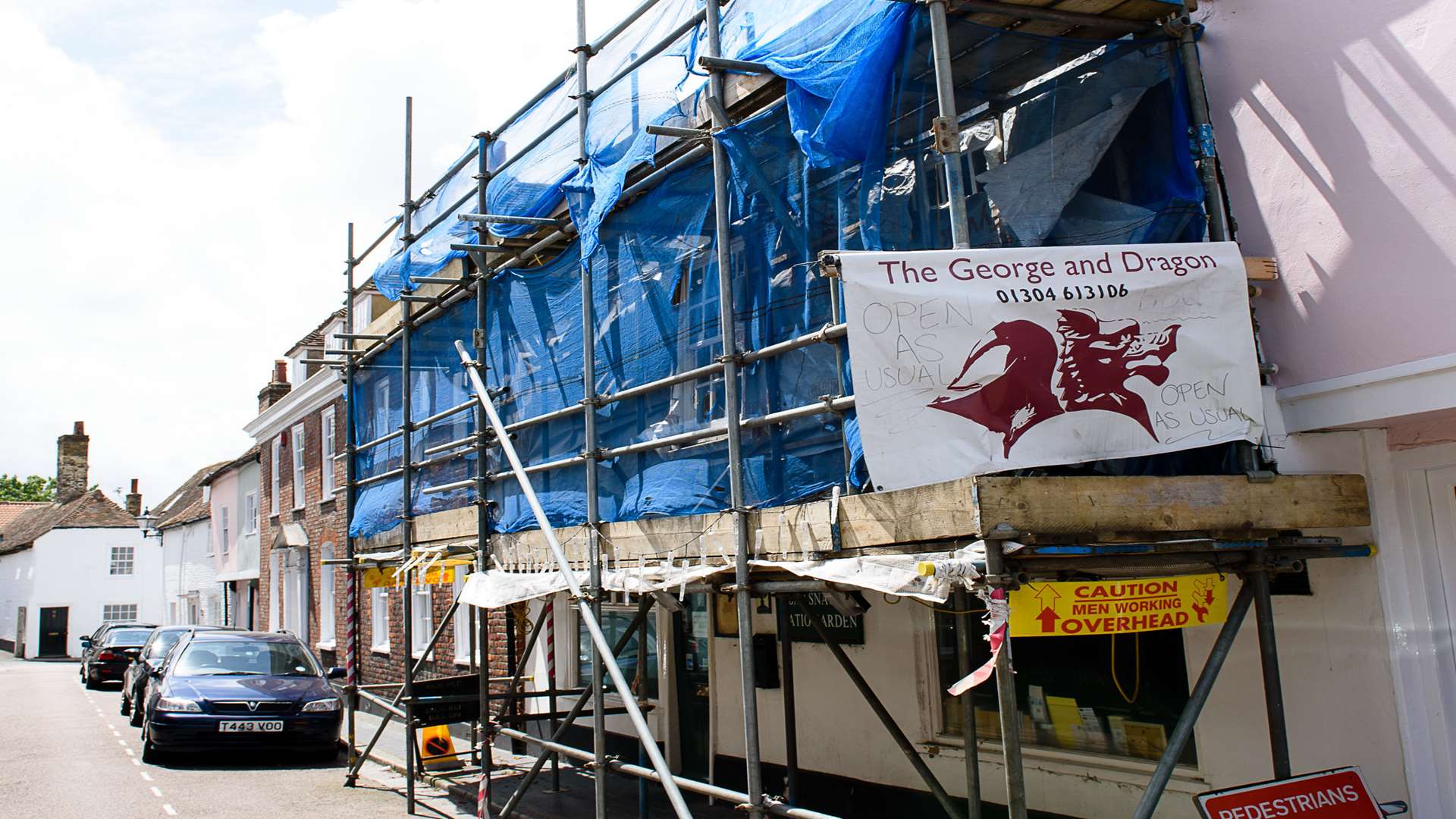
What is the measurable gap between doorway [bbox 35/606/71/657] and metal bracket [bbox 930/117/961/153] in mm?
48340

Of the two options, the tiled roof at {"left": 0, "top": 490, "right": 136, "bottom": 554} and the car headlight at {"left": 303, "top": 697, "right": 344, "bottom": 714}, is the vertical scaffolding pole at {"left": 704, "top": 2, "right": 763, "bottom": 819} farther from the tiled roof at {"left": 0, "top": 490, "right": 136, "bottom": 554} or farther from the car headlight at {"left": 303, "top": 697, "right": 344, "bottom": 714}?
the tiled roof at {"left": 0, "top": 490, "right": 136, "bottom": 554}

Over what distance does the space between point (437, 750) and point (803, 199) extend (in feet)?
25.6

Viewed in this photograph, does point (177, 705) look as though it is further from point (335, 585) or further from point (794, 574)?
point (794, 574)

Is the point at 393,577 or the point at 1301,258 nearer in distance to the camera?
the point at 1301,258

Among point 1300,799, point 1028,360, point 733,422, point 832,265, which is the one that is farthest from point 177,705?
point 1300,799

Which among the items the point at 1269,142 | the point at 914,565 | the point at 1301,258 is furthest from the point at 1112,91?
the point at 914,565

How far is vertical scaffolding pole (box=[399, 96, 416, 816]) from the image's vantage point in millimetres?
10016

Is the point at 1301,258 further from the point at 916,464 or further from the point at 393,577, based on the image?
the point at 393,577

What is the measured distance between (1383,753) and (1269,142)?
2.93m

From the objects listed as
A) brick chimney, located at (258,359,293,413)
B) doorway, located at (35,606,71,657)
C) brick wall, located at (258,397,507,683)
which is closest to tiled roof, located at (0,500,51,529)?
doorway, located at (35,606,71,657)

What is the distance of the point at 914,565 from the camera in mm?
4828

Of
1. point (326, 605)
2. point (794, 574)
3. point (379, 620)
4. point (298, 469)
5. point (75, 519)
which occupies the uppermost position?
point (75, 519)

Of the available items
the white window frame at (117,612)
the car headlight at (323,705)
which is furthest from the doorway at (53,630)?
the car headlight at (323,705)

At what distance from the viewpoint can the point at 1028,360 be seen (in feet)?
16.2
